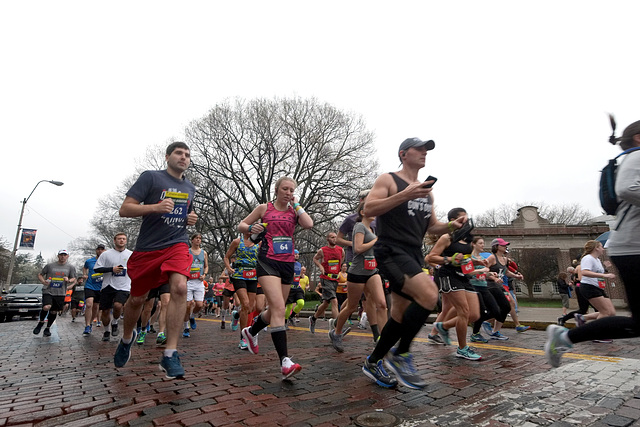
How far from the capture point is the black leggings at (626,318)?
2.56 meters

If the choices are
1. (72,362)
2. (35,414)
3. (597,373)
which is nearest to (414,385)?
(597,373)

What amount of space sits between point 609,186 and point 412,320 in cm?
177

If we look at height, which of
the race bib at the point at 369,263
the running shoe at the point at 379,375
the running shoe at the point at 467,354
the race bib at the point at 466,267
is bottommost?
the running shoe at the point at 467,354

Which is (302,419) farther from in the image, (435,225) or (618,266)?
(618,266)

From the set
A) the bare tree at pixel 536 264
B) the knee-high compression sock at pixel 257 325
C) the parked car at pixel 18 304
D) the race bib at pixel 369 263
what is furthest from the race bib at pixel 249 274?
the bare tree at pixel 536 264

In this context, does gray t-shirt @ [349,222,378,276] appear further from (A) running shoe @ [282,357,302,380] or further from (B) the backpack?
(B) the backpack

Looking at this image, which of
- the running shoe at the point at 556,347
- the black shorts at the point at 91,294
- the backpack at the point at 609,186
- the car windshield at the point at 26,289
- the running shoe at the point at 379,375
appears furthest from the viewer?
Result: the car windshield at the point at 26,289

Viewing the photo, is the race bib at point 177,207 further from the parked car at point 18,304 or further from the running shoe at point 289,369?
the parked car at point 18,304

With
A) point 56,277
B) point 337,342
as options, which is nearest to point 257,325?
point 337,342

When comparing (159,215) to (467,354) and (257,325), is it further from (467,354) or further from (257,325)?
(467,354)

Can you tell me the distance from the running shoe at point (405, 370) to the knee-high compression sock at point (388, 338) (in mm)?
84

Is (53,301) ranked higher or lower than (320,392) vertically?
higher

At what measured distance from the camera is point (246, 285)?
278 inches

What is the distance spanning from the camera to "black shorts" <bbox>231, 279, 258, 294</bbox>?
700 cm
